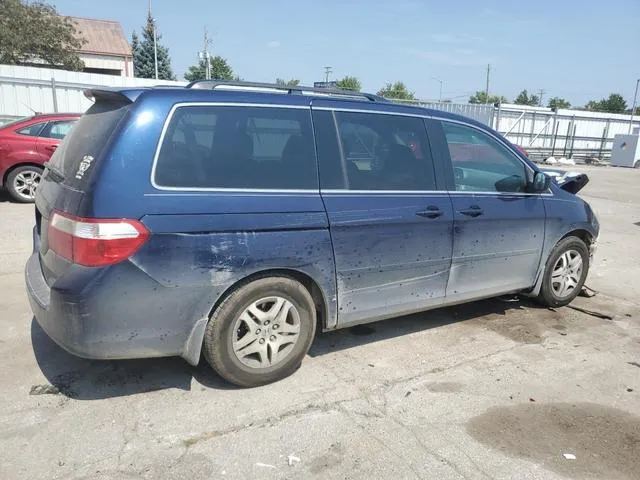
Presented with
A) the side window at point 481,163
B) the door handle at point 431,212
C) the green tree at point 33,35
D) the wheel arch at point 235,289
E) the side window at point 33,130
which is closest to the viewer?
the wheel arch at point 235,289

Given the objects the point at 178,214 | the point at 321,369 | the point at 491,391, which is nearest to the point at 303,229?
the point at 178,214

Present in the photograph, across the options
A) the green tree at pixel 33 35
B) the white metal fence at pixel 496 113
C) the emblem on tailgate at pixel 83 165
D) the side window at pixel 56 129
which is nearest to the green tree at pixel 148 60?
the green tree at pixel 33 35

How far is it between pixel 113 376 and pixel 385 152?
246 cm

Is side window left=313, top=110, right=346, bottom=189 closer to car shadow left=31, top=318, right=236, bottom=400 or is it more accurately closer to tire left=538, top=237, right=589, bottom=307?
car shadow left=31, top=318, right=236, bottom=400

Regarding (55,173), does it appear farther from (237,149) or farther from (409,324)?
(409,324)

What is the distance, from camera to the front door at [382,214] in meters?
3.54

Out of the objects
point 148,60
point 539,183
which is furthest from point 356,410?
point 148,60

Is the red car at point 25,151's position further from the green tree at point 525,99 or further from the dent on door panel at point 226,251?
the green tree at point 525,99

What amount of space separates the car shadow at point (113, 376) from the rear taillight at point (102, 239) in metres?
1.00

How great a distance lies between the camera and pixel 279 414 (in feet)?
10.4

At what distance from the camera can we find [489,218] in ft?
14.0

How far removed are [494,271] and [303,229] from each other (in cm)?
200

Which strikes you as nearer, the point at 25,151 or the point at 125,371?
the point at 125,371

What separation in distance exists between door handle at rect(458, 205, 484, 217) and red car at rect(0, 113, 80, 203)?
26.0 ft
